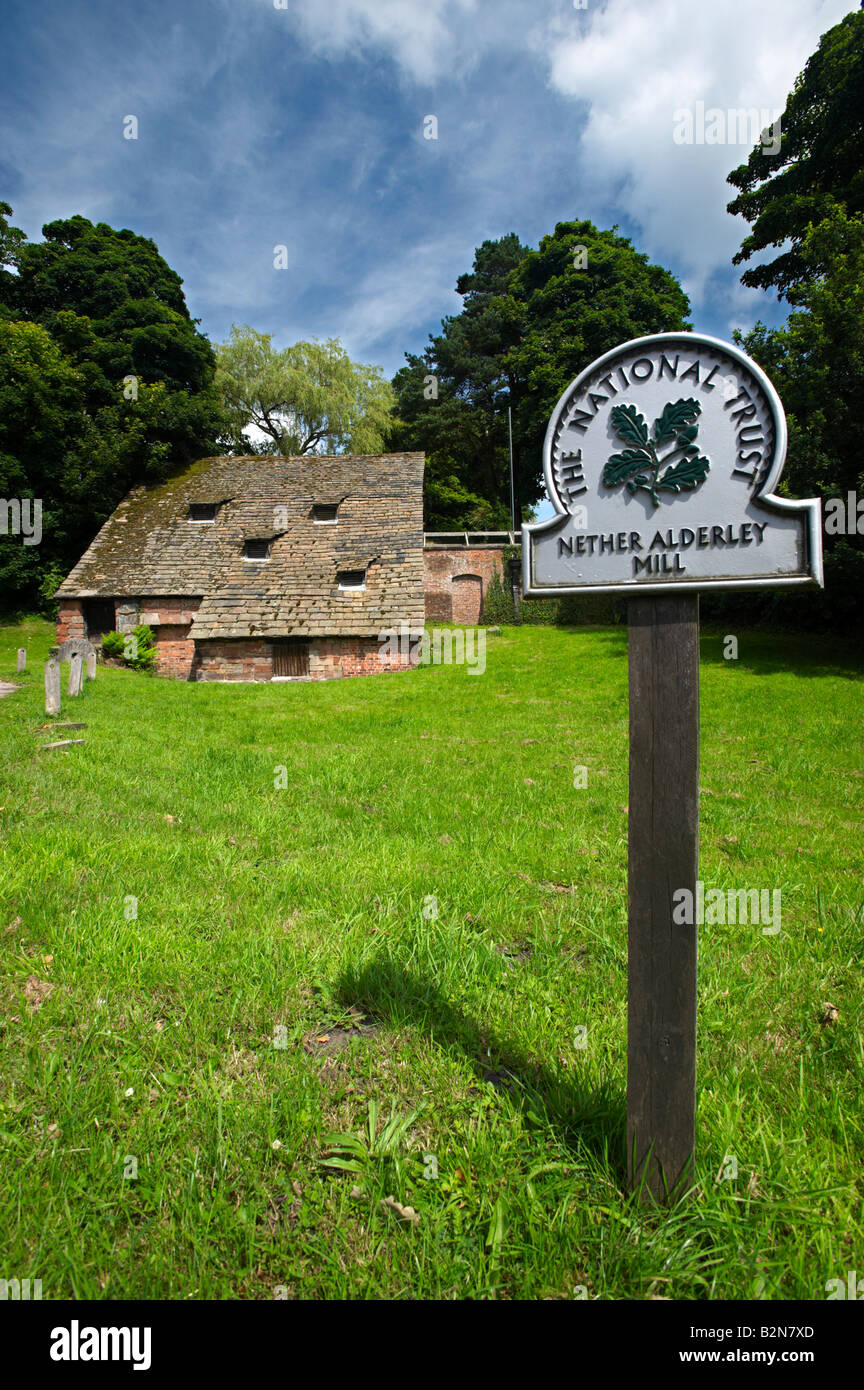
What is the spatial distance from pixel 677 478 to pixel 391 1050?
2761mm

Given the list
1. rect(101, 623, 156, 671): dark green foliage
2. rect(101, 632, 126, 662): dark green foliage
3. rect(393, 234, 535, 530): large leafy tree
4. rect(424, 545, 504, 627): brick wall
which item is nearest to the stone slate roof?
rect(101, 623, 156, 671): dark green foliage

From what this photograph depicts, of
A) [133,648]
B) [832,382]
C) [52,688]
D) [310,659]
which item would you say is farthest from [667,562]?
[133,648]

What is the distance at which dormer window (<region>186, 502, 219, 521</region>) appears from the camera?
2561 cm

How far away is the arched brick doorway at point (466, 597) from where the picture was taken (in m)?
30.7

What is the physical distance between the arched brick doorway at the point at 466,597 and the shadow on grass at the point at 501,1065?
1090 inches

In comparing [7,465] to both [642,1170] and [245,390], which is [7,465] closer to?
[245,390]

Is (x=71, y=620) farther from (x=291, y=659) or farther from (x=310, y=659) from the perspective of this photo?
(x=310, y=659)

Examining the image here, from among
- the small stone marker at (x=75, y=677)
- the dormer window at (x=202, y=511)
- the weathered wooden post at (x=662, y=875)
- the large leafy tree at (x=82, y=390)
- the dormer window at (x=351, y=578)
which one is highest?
the large leafy tree at (x=82, y=390)

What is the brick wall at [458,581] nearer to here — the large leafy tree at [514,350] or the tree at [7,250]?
the large leafy tree at [514,350]

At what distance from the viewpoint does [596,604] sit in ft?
91.5

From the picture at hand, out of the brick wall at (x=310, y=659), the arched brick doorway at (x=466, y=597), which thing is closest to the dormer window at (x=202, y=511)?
the brick wall at (x=310, y=659)

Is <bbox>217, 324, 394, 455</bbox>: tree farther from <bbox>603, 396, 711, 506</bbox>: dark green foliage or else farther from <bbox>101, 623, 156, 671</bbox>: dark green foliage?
<bbox>603, 396, 711, 506</bbox>: dark green foliage

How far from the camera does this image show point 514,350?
3884 centimetres

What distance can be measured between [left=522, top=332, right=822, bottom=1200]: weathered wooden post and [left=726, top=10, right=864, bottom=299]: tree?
2131 centimetres
